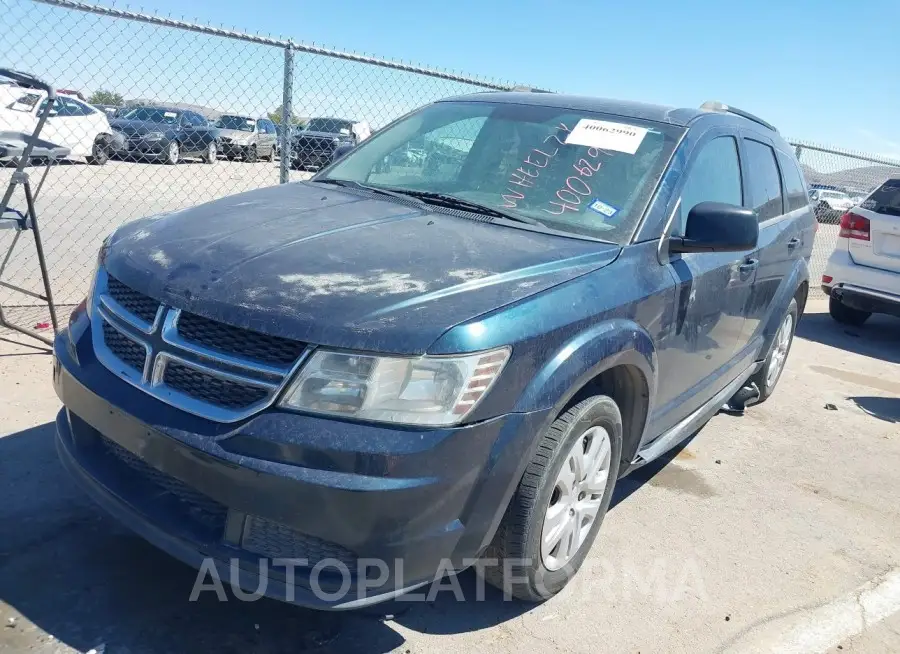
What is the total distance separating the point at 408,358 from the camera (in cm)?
213

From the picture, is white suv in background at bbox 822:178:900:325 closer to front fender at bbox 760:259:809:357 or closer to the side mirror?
front fender at bbox 760:259:809:357

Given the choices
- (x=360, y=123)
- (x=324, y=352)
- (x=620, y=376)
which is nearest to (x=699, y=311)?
(x=620, y=376)

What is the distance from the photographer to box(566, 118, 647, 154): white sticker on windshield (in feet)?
11.2

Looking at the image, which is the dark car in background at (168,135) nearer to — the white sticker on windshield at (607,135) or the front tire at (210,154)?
the front tire at (210,154)

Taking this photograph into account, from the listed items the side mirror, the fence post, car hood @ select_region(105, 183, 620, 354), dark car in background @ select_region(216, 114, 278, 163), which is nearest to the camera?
car hood @ select_region(105, 183, 620, 354)

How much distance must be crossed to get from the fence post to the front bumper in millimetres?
3576

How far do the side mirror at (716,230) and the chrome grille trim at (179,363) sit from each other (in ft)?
5.67

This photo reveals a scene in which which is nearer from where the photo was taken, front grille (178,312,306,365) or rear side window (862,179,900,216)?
front grille (178,312,306,365)

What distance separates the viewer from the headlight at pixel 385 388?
82.9 inches

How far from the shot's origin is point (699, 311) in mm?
3404

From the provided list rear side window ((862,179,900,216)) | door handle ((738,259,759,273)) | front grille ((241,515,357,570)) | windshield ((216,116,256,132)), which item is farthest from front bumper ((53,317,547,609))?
windshield ((216,116,256,132))

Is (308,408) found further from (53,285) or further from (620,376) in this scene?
(53,285)

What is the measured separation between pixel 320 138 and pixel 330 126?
2.02 feet

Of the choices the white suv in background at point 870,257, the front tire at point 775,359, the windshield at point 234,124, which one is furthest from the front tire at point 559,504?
the windshield at point 234,124
